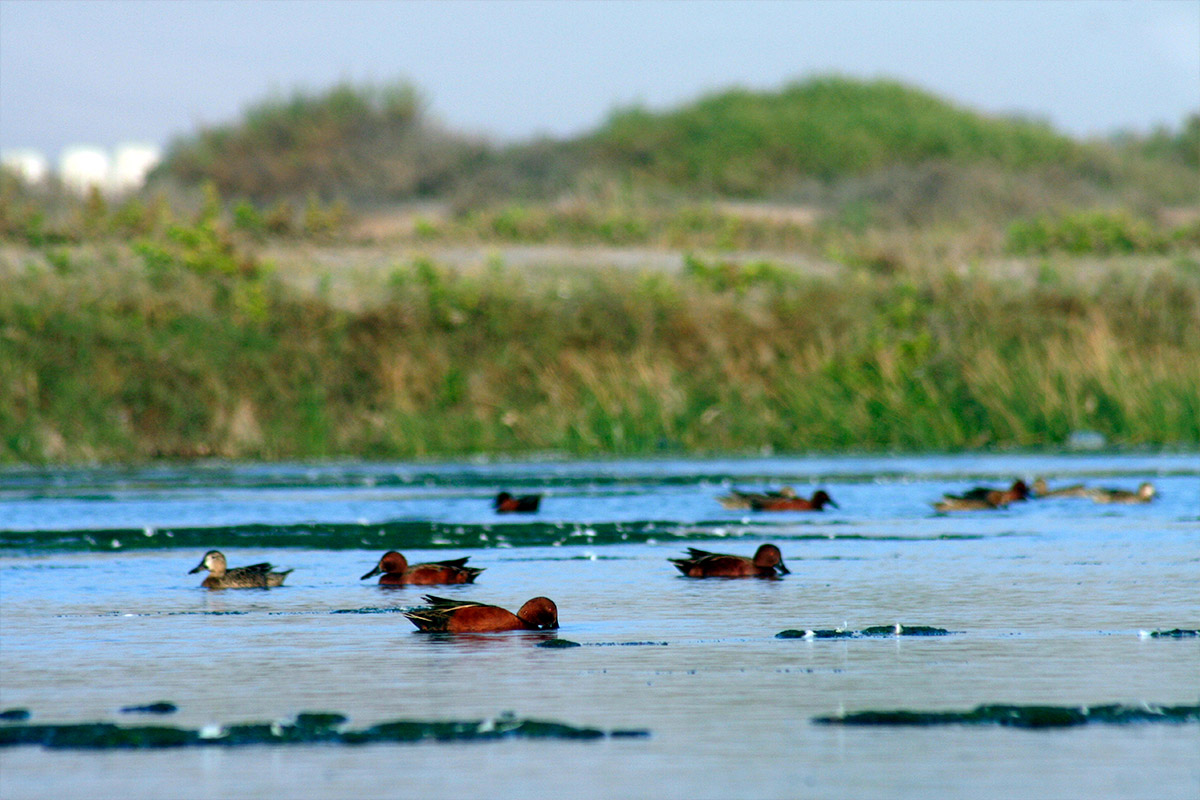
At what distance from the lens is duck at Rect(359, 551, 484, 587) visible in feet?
38.0

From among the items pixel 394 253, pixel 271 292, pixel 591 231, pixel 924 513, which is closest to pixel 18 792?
pixel 924 513

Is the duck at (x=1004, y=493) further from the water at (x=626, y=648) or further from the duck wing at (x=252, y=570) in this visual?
the duck wing at (x=252, y=570)

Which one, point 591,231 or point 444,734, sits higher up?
point 591,231

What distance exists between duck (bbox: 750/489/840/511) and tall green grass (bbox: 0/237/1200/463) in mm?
8585

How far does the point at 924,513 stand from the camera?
1720cm

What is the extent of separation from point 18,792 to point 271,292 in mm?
24348

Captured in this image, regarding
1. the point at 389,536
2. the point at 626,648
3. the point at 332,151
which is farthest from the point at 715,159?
the point at 626,648

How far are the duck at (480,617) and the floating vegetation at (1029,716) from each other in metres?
2.74

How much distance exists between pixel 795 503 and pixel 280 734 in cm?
1116

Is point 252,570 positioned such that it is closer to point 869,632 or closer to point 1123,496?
point 869,632

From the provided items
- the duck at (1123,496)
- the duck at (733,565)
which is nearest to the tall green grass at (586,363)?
the duck at (1123,496)

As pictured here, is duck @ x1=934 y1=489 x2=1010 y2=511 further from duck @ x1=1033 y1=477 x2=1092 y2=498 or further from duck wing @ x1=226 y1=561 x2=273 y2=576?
duck wing @ x1=226 y1=561 x2=273 y2=576

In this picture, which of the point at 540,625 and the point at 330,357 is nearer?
the point at 540,625

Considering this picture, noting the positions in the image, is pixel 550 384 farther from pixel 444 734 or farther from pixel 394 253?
pixel 444 734
